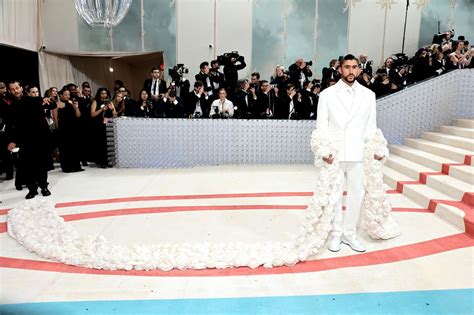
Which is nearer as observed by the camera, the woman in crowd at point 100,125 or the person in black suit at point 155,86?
the woman in crowd at point 100,125

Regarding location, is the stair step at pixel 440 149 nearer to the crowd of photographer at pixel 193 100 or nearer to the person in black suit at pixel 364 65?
the crowd of photographer at pixel 193 100

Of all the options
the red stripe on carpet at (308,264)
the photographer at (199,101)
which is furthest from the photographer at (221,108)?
the red stripe on carpet at (308,264)

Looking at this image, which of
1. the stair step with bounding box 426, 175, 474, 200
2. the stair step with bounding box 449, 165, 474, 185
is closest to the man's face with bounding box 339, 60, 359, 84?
the stair step with bounding box 426, 175, 474, 200

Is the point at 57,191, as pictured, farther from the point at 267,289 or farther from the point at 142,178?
the point at 267,289

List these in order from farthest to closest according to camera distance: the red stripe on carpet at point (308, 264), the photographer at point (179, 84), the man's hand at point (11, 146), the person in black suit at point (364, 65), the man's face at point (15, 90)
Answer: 1. the person in black suit at point (364, 65)
2. the photographer at point (179, 84)
3. the man's face at point (15, 90)
4. the man's hand at point (11, 146)
5. the red stripe on carpet at point (308, 264)

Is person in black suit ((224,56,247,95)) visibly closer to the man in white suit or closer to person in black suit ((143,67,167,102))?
person in black suit ((143,67,167,102))

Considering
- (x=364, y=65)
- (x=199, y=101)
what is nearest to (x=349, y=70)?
(x=199, y=101)

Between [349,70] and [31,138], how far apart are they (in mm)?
3679

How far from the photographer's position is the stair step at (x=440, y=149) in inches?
184

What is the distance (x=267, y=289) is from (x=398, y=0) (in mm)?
9874

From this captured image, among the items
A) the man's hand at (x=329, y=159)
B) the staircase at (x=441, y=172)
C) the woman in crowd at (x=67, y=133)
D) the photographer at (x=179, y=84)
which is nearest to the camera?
the man's hand at (x=329, y=159)

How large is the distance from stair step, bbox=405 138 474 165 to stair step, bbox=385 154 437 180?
1.07 ft

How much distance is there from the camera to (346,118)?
9.24ft

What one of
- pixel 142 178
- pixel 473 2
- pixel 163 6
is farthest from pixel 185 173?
pixel 473 2
